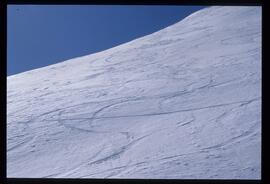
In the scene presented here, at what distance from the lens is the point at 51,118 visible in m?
5.30

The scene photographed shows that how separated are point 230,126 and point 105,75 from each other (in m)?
3.45

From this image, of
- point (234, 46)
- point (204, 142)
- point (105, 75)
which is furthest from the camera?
point (234, 46)

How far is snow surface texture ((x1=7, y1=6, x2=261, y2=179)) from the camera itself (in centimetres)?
361

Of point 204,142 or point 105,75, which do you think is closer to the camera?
point 204,142

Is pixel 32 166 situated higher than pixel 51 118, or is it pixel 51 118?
pixel 51 118

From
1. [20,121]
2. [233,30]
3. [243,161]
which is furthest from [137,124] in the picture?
[233,30]

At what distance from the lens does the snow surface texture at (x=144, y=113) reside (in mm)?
3605

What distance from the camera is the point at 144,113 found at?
5301 millimetres
